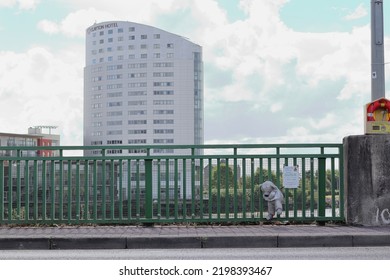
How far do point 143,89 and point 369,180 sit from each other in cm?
14128

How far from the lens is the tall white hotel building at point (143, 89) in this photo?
487 feet

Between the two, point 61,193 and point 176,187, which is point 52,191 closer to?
point 61,193

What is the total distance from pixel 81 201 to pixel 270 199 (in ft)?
12.6

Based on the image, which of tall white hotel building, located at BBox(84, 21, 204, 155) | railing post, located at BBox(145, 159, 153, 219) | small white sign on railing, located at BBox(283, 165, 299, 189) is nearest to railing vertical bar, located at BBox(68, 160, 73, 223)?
railing post, located at BBox(145, 159, 153, 219)

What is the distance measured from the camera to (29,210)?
12.0m

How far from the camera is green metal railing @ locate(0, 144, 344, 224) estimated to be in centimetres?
1180

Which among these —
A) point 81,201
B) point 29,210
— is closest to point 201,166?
point 81,201

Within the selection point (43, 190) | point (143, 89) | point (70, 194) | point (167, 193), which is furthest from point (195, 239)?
point (143, 89)

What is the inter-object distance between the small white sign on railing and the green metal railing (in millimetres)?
89

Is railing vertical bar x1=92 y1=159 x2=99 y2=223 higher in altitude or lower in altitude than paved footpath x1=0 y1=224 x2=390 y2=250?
higher

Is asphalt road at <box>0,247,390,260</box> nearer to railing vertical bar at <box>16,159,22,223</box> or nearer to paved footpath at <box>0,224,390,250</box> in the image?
paved footpath at <box>0,224,390,250</box>

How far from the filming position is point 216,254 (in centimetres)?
916

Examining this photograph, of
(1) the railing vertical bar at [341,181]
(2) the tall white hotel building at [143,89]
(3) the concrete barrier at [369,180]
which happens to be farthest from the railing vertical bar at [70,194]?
(2) the tall white hotel building at [143,89]

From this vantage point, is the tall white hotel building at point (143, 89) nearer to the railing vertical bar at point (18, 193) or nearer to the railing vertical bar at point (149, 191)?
the railing vertical bar at point (18, 193)
